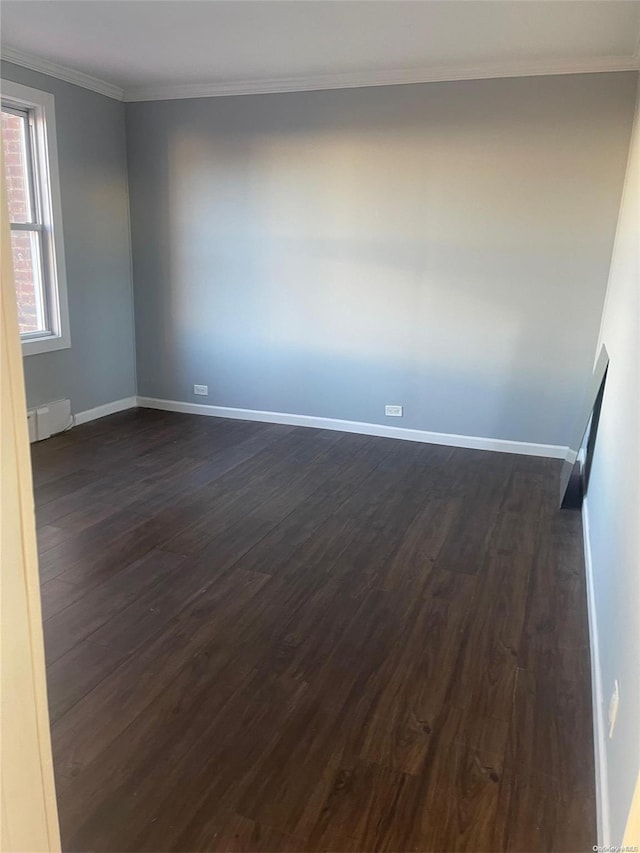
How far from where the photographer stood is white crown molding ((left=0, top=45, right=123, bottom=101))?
4.02 meters

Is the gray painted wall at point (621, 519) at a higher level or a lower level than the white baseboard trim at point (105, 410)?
higher

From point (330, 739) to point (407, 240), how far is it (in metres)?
3.62

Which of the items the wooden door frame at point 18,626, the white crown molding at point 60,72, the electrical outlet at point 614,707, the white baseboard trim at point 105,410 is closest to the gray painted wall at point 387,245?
the white crown molding at point 60,72

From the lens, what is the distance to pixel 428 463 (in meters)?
4.42

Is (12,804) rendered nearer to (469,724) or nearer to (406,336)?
(469,724)

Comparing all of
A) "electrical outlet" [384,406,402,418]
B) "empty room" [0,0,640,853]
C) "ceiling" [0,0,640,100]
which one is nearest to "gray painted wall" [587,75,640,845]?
"empty room" [0,0,640,853]

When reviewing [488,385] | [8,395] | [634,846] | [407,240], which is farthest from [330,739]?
[407,240]

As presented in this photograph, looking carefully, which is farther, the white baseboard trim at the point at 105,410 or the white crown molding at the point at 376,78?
the white baseboard trim at the point at 105,410

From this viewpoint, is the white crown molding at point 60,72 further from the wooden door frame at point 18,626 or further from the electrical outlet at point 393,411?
the wooden door frame at point 18,626

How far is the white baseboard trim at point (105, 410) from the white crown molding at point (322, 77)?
249cm

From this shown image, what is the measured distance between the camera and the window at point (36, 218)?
4.34 meters

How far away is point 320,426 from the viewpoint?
17.0 feet

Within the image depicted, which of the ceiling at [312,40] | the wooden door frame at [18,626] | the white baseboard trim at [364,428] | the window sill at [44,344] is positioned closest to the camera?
the wooden door frame at [18,626]

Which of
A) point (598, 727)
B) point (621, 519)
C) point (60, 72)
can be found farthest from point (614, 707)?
point (60, 72)
